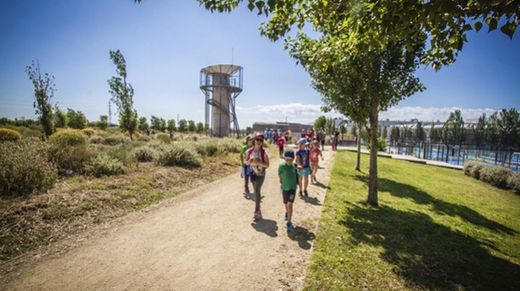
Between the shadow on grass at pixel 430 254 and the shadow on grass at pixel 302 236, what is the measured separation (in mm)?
1072

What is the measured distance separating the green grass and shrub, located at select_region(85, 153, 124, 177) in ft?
26.7

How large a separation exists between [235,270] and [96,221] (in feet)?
13.4

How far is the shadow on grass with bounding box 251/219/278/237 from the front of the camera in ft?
18.3

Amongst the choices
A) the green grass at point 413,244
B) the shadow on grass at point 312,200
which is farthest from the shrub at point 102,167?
the green grass at point 413,244

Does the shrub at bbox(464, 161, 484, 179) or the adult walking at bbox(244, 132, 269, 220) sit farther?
the shrub at bbox(464, 161, 484, 179)

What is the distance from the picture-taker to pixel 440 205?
9625 mm

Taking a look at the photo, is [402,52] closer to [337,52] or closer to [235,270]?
[337,52]

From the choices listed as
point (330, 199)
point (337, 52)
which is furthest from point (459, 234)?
point (337, 52)

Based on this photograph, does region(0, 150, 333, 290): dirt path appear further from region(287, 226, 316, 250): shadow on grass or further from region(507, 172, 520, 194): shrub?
region(507, 172, 520, 194): shrub

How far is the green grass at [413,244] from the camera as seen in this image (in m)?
4.10

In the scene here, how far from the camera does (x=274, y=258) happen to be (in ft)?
14.7

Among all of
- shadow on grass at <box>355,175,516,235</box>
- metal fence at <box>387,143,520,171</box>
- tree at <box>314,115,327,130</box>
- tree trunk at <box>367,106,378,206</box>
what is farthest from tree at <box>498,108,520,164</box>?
tree trunk at <box>367,106,378,206</box>

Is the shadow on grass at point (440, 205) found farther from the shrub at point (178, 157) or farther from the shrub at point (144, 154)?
the shrub at point (144, 154)

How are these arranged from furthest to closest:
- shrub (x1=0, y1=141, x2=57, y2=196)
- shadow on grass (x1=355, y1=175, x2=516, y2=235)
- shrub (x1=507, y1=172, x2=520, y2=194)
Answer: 1. shrub (x1=507, y1=172, x2=520, y2=194)
2. shadow on grass (x1=355, y1=175, x2=516, y2=235)
3. shrub (x1=0, y1=141, x2=57, y2=196)
